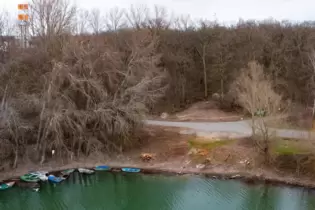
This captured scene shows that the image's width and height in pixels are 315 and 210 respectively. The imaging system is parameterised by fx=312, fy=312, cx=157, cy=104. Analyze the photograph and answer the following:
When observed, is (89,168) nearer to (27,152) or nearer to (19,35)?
(27,152)

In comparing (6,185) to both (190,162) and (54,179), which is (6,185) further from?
(190,162)

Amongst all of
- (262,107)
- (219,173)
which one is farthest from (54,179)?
(262,107)

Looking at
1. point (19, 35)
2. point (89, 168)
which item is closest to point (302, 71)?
point (89, 168)

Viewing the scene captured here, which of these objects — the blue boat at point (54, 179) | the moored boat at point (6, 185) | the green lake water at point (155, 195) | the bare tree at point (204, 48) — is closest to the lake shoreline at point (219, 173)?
the green lake water at point (155, 195)

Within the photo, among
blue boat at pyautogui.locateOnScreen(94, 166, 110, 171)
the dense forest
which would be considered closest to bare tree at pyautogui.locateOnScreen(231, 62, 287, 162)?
the dense forest

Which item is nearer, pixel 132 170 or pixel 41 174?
pixel 41 174

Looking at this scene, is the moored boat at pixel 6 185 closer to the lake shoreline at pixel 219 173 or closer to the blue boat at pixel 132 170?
the lake shoreline at pixel 219 173
